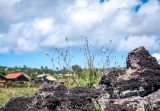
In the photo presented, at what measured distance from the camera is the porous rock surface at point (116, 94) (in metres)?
7.01

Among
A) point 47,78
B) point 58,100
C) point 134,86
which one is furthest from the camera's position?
point 47,78

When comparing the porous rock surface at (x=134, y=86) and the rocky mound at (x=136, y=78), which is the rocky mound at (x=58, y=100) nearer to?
the porous rock surface at (x=134, y=86)

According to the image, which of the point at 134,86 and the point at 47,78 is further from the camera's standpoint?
the point at 47,78

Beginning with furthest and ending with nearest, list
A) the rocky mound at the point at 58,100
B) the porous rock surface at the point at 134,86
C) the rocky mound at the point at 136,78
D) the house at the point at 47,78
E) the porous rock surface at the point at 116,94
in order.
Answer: the house at the point at 47,78
the rocky mound at the point at 136,78
the rocky mound at the point at 58,100
the porous rock surface at the point at 116,94
the porous rock surface at the point at 134,86

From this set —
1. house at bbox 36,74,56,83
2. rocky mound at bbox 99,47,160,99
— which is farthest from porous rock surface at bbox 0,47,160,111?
house at bbox 36,74,56,83

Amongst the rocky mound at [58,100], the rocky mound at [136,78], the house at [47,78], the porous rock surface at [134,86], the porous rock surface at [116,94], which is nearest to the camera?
the porous rock surface at [134,86]

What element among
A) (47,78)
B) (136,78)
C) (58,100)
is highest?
(47,78)

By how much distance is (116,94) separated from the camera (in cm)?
767

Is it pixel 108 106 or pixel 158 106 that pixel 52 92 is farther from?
pixel 158 106

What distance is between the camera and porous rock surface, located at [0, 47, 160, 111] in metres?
7.01

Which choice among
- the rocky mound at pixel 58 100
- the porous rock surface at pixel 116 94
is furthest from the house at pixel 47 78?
the porous rock surface at pixel 116 94

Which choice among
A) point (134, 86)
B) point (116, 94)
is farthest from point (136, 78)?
point (116, 94)

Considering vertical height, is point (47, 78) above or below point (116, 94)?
above

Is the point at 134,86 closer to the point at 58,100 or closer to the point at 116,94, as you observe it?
the point at 116,94
